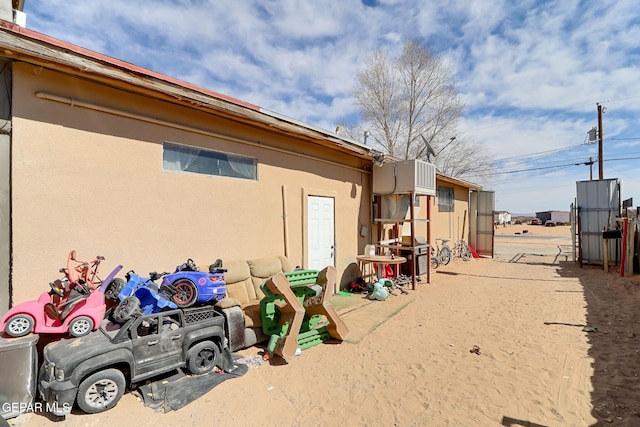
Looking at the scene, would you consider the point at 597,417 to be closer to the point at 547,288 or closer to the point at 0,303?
the point at 0,303

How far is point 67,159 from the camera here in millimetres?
3551

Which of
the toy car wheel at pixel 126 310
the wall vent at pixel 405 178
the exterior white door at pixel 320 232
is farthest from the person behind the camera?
the wall vent at pixel 405 178

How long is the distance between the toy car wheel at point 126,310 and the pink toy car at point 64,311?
0.59 feet

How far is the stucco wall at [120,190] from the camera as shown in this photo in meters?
3.31

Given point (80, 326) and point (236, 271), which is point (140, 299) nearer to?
point (80, 326)

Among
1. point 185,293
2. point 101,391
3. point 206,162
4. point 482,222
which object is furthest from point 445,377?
point 482,222

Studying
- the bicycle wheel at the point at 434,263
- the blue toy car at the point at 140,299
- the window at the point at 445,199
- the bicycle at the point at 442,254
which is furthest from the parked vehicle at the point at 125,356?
the window at the point at 445,199

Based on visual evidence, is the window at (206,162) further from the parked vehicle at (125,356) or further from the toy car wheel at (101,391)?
the toy car wheel at (101,391)

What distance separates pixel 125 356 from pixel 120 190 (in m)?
2.06

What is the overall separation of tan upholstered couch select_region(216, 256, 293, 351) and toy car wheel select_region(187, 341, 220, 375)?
28cm

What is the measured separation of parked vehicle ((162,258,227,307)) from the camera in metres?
3.57

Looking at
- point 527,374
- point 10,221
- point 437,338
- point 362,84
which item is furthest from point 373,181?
point 362,84

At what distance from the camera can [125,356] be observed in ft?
9.40

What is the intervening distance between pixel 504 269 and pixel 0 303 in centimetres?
1264
